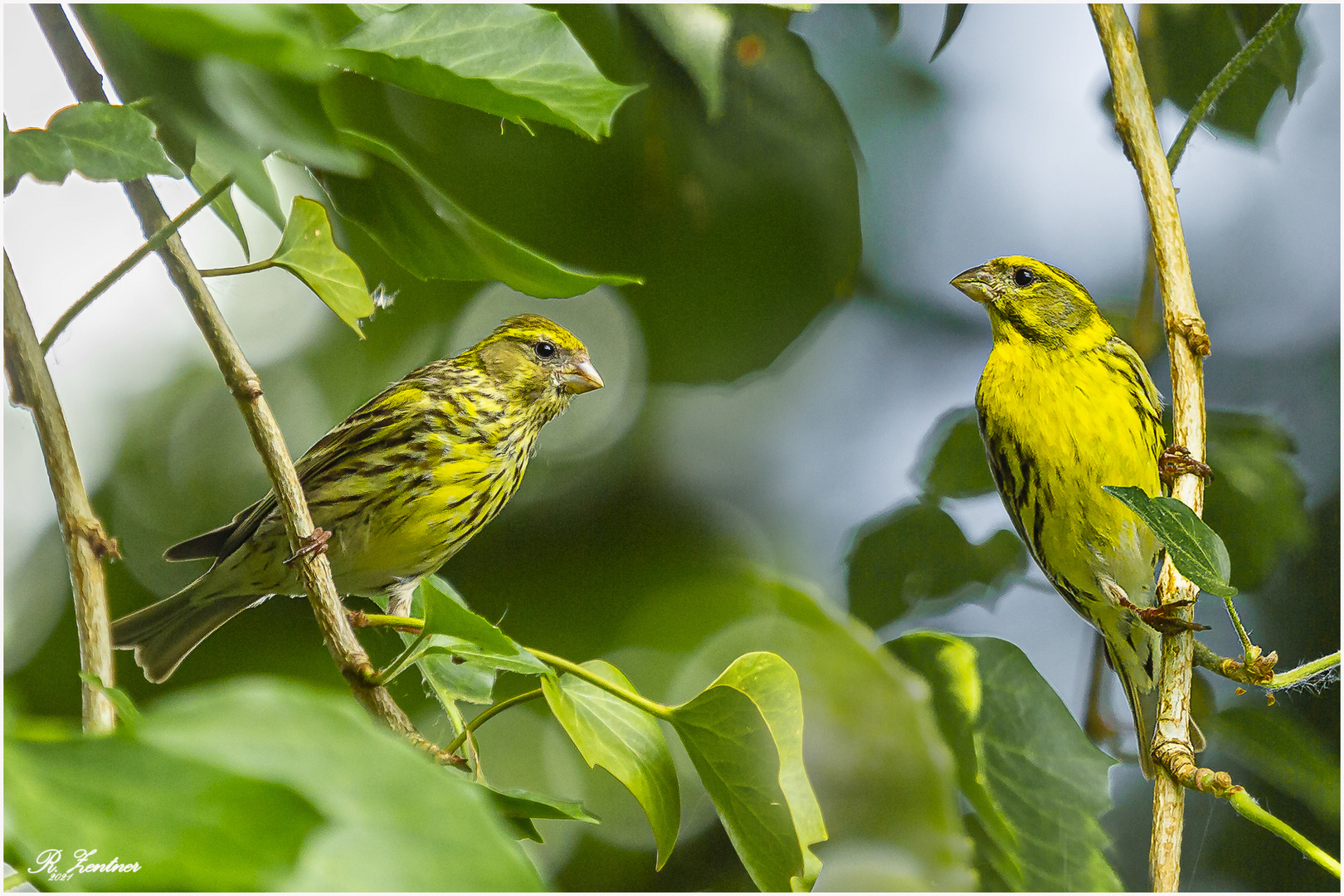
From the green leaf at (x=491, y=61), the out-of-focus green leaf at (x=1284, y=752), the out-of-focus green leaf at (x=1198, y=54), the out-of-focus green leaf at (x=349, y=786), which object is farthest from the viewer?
the out-of-focus green leaf at (x=1198, y=54)

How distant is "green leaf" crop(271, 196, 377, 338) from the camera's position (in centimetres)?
52

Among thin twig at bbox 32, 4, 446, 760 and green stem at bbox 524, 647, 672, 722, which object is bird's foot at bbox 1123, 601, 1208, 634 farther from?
thin twig at bbox 32, 4, 446, 760

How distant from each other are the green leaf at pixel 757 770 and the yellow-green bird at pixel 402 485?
230mm

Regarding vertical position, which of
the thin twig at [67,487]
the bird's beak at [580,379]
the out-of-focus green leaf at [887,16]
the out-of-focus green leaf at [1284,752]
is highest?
the out-of-focus green leaf at [887,16]

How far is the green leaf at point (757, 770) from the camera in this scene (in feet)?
1.76

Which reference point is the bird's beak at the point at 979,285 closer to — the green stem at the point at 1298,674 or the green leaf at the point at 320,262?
the green stem at the point at 1298,674

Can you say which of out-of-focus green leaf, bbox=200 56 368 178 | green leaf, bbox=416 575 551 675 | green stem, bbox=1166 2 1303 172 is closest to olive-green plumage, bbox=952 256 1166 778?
green stem, bbox=1166 2 1303 172

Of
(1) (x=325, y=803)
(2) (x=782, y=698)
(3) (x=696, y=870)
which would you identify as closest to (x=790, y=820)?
(2) (x=782, y=698)

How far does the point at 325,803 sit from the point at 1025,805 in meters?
0.66

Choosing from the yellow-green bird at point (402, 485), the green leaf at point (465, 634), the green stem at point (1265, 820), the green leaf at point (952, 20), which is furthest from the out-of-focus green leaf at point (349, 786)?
the green leaf at point (952, 20)

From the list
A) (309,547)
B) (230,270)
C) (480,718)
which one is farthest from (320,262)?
(480,718)

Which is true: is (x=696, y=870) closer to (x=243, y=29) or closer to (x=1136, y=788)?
(x=1136, y=788)

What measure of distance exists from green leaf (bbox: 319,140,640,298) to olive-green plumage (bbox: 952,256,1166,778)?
0.42 metres

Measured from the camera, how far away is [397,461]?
2.32 feet
